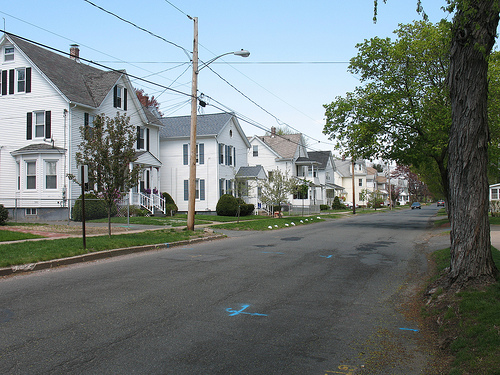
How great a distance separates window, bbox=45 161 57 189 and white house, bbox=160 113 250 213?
493 inches

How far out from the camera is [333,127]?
29250mm

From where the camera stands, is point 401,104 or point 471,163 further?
point 401,104

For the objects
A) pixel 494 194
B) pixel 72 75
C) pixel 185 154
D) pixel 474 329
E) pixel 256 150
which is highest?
pixel 72 75

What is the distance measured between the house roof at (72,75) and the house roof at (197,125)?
845cm

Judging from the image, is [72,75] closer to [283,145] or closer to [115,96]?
[115,96]

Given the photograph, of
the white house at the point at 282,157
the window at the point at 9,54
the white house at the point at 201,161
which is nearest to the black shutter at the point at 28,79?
the window at the point at 9,54

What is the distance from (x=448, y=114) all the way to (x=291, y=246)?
13.0 meters

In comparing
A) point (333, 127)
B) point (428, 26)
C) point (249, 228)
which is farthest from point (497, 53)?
point (249, 228)

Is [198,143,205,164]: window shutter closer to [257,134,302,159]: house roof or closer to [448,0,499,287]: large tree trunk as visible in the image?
[257,134,302,159]: house roof

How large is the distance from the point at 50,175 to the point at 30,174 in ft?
4.61

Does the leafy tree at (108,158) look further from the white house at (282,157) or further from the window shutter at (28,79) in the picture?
the white house at (282,157)

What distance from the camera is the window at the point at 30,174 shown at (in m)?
27.5

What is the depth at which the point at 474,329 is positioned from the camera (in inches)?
213

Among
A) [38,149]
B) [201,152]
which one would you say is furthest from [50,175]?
[201,152]
